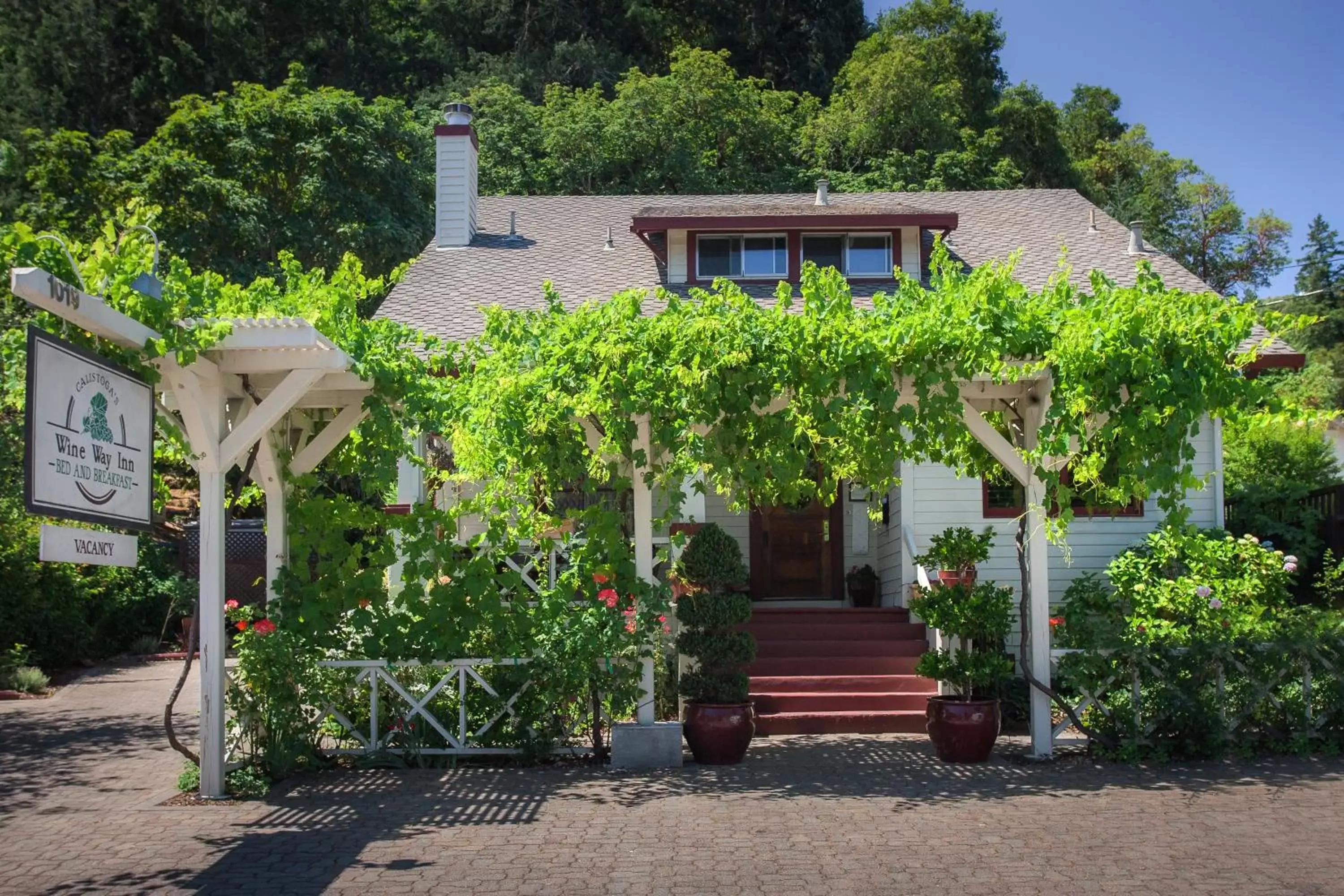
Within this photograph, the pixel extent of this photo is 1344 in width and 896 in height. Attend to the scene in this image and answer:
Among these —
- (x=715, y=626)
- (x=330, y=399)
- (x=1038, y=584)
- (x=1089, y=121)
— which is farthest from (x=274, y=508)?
(x=1089, y=121)

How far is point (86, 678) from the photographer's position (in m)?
15.5

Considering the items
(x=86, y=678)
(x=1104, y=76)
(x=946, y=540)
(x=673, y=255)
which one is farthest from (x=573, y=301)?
(x=1104, y=76)

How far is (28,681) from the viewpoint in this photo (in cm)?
1421

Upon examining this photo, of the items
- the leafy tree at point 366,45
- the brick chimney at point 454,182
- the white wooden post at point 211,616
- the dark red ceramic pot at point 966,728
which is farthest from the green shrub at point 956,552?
the leafy tree at point 366,45

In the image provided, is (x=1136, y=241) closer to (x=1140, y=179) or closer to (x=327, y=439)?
(x=327, y=439)

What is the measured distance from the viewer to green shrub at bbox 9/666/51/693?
1418 cm

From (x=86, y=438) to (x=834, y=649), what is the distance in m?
8.44

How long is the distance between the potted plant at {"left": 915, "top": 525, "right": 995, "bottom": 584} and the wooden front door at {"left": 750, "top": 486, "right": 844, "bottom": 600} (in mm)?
3206

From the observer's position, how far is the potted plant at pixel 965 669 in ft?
33.0

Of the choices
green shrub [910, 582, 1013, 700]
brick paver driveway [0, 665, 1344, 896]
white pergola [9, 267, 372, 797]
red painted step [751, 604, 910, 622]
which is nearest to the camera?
brick paver driveway [0, 665, 1344, 896]

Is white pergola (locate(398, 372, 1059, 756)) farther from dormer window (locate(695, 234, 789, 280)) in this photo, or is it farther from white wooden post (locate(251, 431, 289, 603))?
dormer window (locate(695, 234, 789, 280))

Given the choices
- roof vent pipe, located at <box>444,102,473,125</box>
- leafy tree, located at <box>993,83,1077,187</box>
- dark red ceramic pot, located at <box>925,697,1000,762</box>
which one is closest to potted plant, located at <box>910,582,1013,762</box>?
dark red ceramic pot, located at <box>925,697,1000,762</box>

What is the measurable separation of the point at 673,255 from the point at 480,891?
12.4m

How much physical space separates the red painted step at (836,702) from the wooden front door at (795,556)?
3.94 meters
